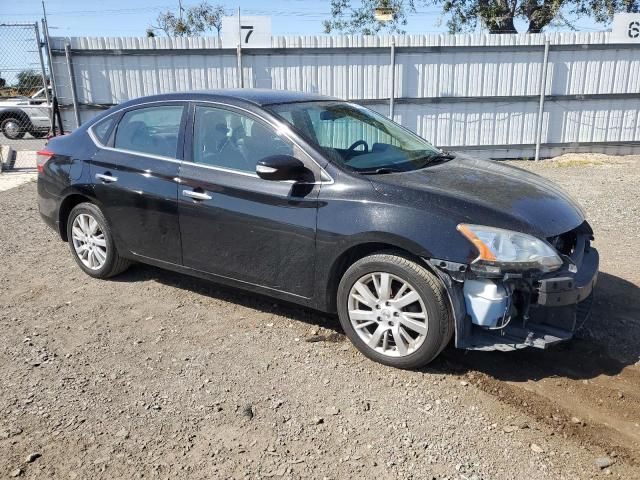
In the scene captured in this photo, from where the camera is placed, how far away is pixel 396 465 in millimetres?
2732

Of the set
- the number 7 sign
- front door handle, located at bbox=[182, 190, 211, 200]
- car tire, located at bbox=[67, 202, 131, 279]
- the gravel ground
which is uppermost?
the number 7 sign

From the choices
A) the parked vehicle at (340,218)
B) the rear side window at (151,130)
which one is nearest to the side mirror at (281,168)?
the parked vehicle at (340,218)

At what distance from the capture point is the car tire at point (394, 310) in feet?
11.1

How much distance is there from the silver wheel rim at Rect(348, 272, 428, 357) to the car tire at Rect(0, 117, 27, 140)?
17.8 m

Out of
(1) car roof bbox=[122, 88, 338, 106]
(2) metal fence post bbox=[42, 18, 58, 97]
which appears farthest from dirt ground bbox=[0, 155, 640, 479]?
(2) metal fence post bbox=[42, 18, 58, 97]

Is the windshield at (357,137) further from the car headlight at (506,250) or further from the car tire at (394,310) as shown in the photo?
the car headlight at (506,250)

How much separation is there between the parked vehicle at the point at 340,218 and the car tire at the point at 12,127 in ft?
49.9

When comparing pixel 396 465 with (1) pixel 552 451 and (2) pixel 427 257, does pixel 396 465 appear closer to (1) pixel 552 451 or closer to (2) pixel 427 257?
(1) pixel 552 451

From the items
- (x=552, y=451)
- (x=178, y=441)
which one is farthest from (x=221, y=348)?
(x=552, y=451)

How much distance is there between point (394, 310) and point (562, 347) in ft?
4.23

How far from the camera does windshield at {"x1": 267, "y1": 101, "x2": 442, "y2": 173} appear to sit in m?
3.95

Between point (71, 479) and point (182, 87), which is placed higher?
point (182, 87)

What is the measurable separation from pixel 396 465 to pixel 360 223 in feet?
4.72

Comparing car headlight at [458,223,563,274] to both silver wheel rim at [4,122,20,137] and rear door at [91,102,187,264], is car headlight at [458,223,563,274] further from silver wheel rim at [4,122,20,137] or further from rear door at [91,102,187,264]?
silver wheel rim at [4,122,20,137]
